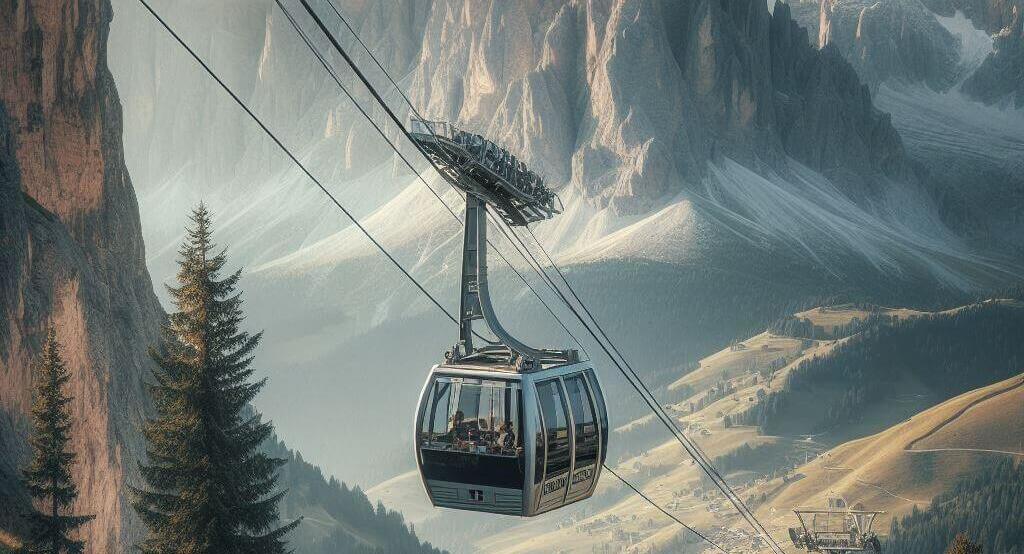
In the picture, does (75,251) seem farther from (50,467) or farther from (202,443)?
(202,443)

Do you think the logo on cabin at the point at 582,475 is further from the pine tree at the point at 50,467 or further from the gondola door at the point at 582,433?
the pine tree at the point at 50,467

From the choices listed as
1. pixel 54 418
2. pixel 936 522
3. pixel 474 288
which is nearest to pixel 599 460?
pixel 474 288

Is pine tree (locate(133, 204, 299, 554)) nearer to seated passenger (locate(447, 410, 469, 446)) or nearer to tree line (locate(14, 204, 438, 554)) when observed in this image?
tree line (locate(14, 204, 438, 554))

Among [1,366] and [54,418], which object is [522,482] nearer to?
[54,418]

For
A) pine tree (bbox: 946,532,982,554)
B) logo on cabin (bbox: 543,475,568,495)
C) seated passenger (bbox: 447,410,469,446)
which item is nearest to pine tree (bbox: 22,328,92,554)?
seated passenger (bbox: 447,410,469,446)

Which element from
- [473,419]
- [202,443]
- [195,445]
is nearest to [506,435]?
[473,419]

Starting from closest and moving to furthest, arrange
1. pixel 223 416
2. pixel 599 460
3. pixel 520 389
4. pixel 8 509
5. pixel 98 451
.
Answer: pixel 520 389 < pixel 599 460 < pixel 223 416 < pixel 8 509 < pixel 98 451
